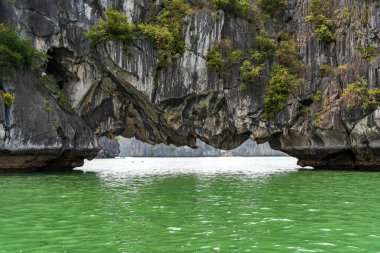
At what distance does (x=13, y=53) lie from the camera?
80.6 feet

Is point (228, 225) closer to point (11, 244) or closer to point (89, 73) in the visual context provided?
→ point (11, 244)

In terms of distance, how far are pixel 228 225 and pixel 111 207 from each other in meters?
3.83

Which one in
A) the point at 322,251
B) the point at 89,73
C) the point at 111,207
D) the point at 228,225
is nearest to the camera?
the point at 322,251

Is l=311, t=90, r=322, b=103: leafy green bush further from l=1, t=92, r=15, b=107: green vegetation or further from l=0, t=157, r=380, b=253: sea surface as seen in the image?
l=1, t=92, r=15, b=107: green vegetation

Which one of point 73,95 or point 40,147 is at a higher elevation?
point 73,95

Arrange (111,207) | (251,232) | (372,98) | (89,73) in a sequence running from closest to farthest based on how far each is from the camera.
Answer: (251,232), (111,207), (372,98), (89,73)

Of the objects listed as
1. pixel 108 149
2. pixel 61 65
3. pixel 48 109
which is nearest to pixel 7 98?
pixel 48 109

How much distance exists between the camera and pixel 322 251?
6.17 metres

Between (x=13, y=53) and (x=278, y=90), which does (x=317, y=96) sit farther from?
(x=13, y=53)

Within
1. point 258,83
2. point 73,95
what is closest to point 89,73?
point 73,95

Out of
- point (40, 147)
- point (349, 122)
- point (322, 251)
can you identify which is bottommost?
point (322, 251)

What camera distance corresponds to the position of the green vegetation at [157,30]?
89.3ft

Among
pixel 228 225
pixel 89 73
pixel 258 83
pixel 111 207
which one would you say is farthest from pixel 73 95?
pixel 228 225

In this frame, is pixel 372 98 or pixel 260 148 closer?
pixel 372 98
